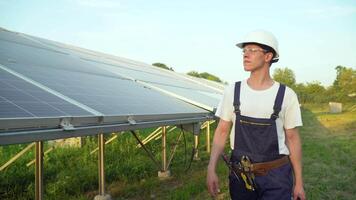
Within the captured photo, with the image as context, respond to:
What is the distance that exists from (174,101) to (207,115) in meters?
0.71

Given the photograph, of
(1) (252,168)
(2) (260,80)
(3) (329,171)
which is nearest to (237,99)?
(2) (260,80)

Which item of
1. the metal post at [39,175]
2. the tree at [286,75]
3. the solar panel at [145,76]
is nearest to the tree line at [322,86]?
the tree at [286,75]

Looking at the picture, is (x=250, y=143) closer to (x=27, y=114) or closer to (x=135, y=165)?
(x=27, y=114)

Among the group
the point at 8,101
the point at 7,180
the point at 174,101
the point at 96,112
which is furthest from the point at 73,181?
the point at 8,101

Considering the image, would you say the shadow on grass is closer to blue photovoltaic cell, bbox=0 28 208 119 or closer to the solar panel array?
the solar panel array

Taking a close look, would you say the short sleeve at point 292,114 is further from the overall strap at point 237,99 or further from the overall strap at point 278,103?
the overall strap at point 237,99

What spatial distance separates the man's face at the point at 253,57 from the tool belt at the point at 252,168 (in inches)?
29.5

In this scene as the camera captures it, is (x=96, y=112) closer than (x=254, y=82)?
No

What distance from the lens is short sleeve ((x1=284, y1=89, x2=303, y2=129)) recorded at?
317 centimetres

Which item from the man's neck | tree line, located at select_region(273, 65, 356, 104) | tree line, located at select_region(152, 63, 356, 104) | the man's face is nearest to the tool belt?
the man's neck

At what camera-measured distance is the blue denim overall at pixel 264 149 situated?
10.2 feet

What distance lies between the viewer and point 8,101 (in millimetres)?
3434

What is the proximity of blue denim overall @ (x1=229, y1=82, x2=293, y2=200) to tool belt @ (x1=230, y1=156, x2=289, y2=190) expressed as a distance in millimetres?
27

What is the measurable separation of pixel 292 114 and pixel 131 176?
5.16m
